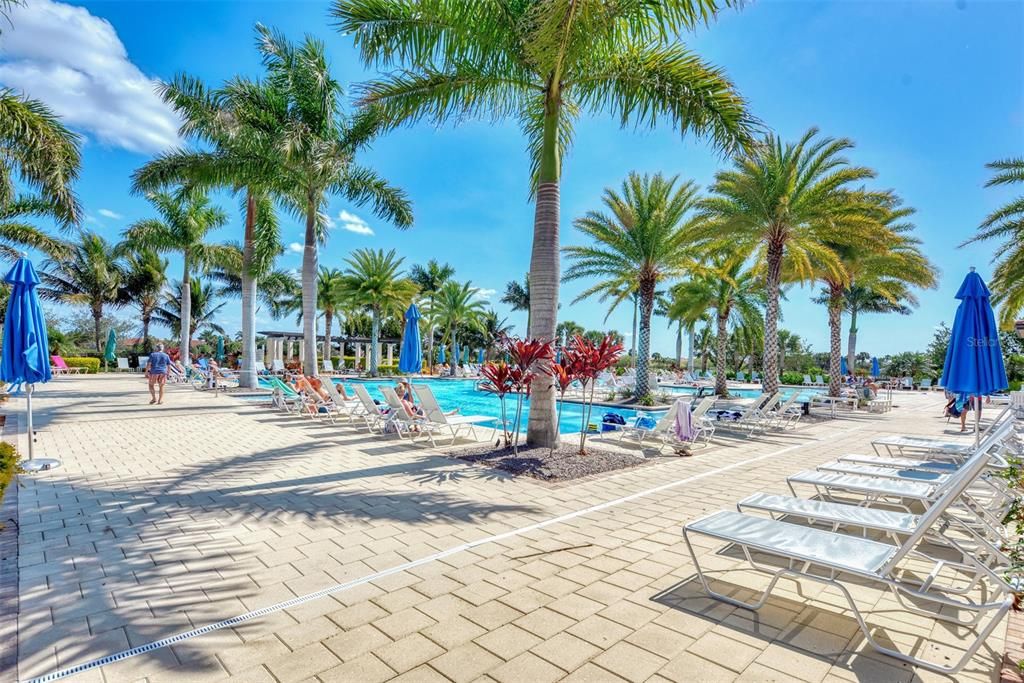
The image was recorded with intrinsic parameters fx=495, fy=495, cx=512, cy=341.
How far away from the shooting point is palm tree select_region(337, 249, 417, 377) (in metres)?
33.2

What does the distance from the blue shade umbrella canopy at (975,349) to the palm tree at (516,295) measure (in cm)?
4193

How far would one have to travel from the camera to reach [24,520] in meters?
4.53

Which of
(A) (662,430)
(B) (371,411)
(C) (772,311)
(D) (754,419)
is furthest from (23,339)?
(C) (772,311)

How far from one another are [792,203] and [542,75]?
36.8 ft

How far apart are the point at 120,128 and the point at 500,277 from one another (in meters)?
37.5

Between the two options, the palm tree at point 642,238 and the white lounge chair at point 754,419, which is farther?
the palm tree at point 642,238

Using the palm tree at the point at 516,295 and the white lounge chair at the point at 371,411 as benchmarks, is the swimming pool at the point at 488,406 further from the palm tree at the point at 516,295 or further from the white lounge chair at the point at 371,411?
the palm tree at the point at 516,295

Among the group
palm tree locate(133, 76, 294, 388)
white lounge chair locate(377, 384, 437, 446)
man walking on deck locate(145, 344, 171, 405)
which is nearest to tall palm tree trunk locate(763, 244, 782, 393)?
white lounge chair locate(377, 384, 437, 446)

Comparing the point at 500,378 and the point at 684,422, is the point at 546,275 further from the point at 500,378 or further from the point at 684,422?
the point at 684,422

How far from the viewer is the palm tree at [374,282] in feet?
109

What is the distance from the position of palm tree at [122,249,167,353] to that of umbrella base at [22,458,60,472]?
31737mm

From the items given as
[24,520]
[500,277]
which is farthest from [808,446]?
[500,277]

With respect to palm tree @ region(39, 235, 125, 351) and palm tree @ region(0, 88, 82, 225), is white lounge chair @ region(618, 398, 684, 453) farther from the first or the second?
palm tree @ region(39, 235, 125, 351)

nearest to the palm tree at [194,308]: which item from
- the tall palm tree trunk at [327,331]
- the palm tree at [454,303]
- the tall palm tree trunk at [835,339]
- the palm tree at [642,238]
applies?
the tall palm tree trunk at [327,331]
